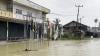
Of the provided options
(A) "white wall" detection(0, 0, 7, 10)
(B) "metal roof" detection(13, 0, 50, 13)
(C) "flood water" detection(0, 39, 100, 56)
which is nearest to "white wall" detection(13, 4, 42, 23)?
(B) "metal roof" detection(13, 0, 50, 13)

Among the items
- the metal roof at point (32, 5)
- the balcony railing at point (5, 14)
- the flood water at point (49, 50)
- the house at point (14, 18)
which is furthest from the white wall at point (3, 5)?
the flood water at point (49, 50)

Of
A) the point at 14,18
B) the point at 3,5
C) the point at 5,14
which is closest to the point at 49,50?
the point at 5,14

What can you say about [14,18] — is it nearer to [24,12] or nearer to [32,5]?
[24,12]

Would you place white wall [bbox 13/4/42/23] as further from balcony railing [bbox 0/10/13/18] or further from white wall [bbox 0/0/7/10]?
white wall [bbox 0/0/7/10]

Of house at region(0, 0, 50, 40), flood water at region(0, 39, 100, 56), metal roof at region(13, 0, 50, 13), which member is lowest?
flood water at region(0, 39, 100, 56)

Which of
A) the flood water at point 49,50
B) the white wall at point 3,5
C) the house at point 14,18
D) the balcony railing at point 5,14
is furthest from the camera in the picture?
the white wall at point 3,5

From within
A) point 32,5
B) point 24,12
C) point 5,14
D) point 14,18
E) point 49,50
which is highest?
point 32,5

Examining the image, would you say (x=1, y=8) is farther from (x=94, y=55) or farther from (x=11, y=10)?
(x=94, y=55)

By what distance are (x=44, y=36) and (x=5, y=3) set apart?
67.6ft

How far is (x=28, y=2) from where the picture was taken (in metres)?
51.6

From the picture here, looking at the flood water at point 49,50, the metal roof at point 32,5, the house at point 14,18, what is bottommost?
the flood water at point 49,50

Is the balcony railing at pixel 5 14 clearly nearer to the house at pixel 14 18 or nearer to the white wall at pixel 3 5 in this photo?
the house at pixel 14 18

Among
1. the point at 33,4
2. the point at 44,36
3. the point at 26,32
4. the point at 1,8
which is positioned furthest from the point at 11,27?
the point at 44,36

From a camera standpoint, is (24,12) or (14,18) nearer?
(14,18)
